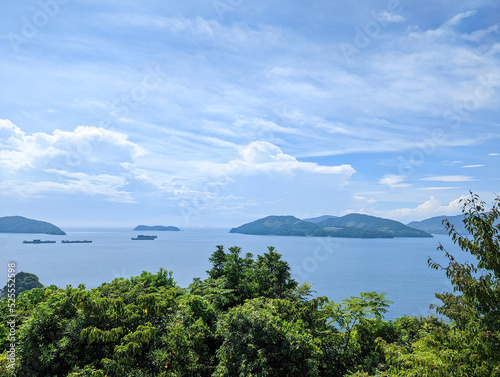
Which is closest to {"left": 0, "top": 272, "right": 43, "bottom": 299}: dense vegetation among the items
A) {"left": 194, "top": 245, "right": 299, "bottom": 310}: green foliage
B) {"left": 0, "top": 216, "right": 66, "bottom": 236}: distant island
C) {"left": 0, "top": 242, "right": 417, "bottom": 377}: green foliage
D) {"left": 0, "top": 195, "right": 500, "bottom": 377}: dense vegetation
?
{"left": 0, "top": 242, "right": 417, "bottom": 377}: green foliage

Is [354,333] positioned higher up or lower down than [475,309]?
lower down

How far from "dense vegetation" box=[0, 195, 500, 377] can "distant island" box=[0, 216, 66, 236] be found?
574 ft

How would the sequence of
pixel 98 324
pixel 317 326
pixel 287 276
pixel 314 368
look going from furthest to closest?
1. pixel 287 276
2. pixel 317 326
3. pixel 98 324
4. pixel 314 368

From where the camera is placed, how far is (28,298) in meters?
12.3

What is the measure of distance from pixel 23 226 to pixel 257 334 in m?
189

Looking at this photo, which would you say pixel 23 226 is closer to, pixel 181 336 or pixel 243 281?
pixel 243 281

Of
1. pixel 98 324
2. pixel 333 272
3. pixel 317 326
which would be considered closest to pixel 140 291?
pixel 98 324

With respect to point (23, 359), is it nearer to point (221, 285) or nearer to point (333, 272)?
point (221, 285)

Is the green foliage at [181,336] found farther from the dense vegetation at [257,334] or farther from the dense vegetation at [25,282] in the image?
the dense vegetation at [25,282]

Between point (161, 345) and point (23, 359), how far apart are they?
3.97m

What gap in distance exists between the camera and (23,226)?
157750mm

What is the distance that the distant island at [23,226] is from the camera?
489 ft

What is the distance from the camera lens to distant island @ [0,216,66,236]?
149125 millimetres

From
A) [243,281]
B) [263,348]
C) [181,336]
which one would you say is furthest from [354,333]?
[181,336]
